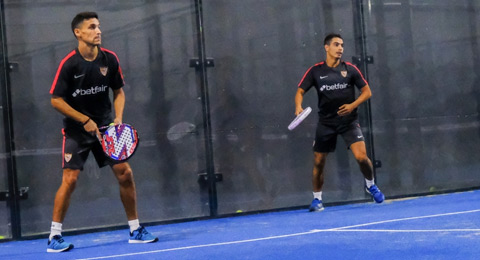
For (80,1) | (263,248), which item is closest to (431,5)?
(80,1)

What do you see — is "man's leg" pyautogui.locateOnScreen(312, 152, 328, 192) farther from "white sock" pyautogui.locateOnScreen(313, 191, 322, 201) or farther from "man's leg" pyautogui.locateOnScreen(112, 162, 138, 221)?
"man's leg" pyautogui.locateOnScreen(112, 162, 138, 221)

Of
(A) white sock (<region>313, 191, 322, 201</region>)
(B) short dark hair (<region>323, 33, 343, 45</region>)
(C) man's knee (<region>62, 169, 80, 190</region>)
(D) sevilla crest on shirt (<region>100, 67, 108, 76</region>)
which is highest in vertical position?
(B) short dark hair (<region>323, 33, 343, 45</region>)

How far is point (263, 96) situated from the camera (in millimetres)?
9305

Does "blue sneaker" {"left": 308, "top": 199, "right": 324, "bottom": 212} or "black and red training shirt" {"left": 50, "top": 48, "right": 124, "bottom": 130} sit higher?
"black and red training shirt" {"left": 50, "top": 48, "right": 124, "bottom": 130}

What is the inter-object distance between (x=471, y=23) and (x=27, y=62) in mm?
5781

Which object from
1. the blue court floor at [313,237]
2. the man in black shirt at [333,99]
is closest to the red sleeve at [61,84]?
the blue court floor at [313,237]

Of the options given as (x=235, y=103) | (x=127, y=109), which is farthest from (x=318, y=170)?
(x=127, y=109)

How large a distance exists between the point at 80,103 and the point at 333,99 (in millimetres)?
3294

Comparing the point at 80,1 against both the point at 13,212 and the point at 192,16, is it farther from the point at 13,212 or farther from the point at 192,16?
the point at 13,212

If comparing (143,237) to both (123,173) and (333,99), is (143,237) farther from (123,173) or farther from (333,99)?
(333,99)

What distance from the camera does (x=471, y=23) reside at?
1063 cm

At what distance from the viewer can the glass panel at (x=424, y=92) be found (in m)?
10.1

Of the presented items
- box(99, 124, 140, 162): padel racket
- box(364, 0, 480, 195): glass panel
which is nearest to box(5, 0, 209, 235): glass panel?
box(99, 124, 140, 162): padel racket

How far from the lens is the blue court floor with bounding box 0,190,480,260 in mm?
5680
